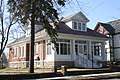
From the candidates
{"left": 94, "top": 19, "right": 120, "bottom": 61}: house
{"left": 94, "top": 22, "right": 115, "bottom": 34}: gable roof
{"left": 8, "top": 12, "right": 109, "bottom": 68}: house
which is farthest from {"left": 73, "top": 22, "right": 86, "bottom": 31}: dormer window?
{"left": 94, "top": 22, "right": 115, "bottom": 34}: gable roof

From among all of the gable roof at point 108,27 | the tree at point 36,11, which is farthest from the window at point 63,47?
the gable roof at point 108,27

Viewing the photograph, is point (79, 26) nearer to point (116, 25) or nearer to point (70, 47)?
point (70, 47)

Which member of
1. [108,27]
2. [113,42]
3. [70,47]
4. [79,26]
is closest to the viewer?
[70,47]

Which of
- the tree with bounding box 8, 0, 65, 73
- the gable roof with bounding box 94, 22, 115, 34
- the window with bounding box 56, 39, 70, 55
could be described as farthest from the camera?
the gable roof with bounding box 94, 22, 115, 34

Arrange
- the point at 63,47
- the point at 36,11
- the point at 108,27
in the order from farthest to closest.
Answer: the point at 108,27 → the point at 63,47 → the point at 36,11

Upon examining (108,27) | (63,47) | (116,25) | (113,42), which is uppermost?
(116,25)

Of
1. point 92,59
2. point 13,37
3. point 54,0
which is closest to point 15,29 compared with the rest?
point 13,37

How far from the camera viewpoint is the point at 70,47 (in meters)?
37.8

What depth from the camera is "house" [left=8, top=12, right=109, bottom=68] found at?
36.3m

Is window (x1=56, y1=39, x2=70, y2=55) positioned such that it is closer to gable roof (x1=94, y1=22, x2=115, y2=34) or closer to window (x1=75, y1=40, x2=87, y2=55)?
window (x1=75, y1=40, x2=87, y2=55)

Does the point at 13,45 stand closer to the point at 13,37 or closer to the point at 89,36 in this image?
the point at 13,37


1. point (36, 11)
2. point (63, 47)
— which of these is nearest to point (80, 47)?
point (63, 47)

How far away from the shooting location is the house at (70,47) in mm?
36312

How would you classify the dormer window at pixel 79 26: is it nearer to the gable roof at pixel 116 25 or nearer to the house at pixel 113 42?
the house at pixel 113 42
